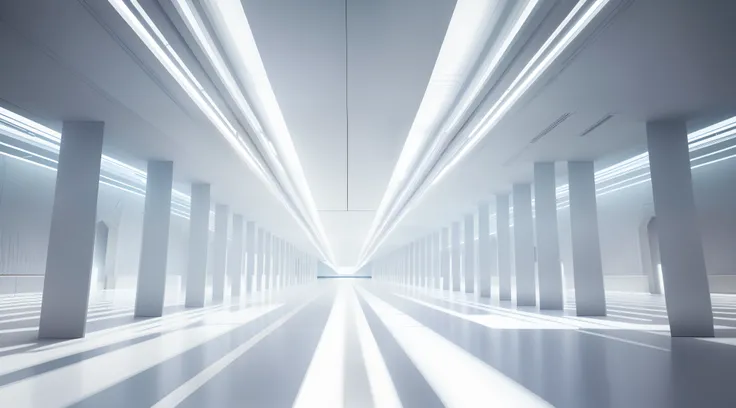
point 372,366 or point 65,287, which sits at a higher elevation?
point 65,287

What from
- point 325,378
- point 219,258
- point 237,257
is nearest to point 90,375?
point 325,378

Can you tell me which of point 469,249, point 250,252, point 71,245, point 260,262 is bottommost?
point 260,262

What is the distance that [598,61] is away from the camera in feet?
30.5

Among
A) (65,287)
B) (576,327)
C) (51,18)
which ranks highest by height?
(51,18)

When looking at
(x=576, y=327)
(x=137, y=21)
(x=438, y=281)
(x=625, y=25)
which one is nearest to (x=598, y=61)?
(x=625, y=25)

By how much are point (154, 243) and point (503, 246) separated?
2084cm

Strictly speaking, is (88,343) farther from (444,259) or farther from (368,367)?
(444,259)

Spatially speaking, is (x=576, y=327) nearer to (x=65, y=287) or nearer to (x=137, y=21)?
(x=137, y=21)

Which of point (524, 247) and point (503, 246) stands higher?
point (503, 246)

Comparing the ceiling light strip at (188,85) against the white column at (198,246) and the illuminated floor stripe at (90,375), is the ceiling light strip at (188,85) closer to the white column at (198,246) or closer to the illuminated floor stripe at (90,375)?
the white column at (198,246)

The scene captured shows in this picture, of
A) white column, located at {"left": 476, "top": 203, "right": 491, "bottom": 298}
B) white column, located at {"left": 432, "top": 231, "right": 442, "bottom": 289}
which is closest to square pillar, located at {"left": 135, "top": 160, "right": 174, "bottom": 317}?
white column, located at {"left": 476, "top": 203, "right": 491, "bottom": 298}

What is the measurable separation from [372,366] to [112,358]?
506 cm

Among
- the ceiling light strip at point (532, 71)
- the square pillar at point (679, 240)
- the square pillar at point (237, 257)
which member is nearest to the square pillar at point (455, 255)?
the square pillar at point (237, 257)

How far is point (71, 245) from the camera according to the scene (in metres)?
11.5
